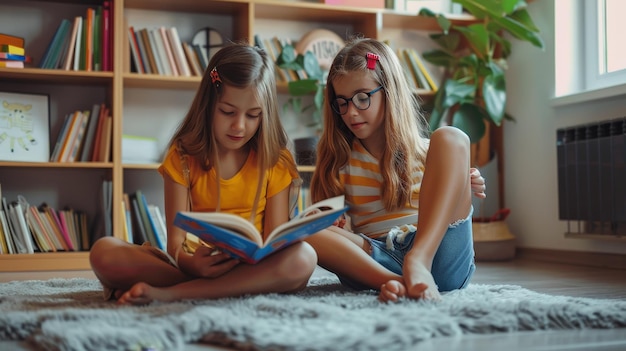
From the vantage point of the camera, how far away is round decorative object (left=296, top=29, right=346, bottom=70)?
3363mm

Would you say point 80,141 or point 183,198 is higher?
point 80,141

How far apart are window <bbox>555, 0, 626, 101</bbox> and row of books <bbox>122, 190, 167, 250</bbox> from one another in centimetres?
186

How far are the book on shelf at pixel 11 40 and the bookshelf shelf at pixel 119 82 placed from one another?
12 centimetres

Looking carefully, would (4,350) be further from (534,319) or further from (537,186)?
(537,186)

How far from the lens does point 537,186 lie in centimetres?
326

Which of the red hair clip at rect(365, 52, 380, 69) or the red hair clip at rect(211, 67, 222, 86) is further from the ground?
the red hair clip at rect(365, 52, 380, 69)

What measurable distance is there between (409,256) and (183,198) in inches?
21.4

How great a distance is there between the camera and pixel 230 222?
46.2 inches

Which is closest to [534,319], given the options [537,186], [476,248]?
[476,248]

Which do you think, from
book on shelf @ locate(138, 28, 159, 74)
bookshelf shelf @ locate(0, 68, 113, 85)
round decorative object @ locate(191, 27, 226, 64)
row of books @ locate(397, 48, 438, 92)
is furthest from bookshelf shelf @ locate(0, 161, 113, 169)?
row of books @ locate(397, 48, 438, 92)

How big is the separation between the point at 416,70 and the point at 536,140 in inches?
26.1

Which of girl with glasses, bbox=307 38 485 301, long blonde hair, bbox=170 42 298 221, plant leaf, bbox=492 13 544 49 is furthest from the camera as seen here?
plant leaf, bbox=492 13 544 49

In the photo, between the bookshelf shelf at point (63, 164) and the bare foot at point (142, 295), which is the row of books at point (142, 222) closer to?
the bookshelf shelf at point (63, 164)

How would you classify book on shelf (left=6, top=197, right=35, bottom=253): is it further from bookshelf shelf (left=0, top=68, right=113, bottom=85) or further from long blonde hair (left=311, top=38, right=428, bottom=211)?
long blonde hair (left=311, top=38, right=428, bottom=211)
